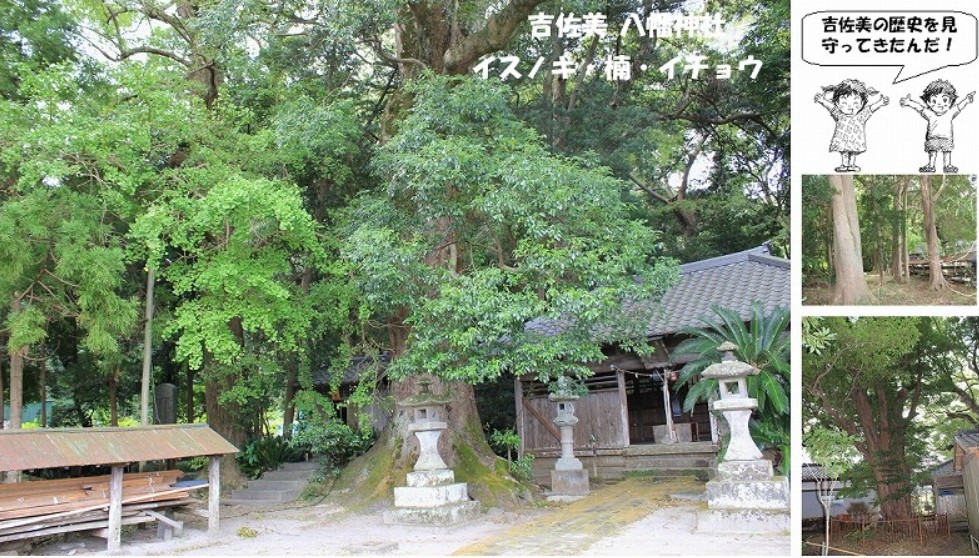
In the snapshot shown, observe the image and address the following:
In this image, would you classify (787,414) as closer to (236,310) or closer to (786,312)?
(786,312)

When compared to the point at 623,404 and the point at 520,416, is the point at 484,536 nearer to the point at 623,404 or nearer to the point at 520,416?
the point at 520,416

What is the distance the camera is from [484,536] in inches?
379

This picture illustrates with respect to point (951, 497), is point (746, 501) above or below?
above

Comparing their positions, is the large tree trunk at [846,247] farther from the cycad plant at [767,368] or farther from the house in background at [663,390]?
the house in background at [663,390]

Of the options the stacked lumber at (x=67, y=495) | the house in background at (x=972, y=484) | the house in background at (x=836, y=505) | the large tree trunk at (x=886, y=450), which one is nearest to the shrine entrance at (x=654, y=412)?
the house in background at (x=836, y=505)

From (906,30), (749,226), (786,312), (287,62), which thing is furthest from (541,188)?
(749,226)

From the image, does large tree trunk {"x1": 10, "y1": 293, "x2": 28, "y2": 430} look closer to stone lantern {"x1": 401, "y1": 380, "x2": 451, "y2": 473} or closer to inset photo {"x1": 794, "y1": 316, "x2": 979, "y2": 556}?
stone lantern {"x1": 401, "y1": 380, "x2": 451, "y2": 473}

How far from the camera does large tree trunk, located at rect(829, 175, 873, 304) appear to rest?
880 centimetres

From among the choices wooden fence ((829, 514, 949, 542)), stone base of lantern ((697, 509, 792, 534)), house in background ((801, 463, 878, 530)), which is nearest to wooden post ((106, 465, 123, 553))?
stone base of lantern ((697, 509, 792, 534))

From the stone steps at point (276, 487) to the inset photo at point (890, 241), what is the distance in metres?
9.95

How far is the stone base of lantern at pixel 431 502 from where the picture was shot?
1030 cm

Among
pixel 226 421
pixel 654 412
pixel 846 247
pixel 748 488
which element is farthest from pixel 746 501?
pixel 226 421

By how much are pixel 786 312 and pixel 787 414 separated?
1.48m

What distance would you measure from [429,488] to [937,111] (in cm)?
761
